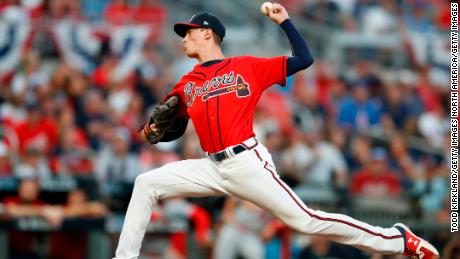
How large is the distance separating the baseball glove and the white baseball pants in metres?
0.28

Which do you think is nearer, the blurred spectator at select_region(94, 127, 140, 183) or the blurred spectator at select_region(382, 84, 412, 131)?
the blurred spectator at select_region(94, 127, 140, 183)

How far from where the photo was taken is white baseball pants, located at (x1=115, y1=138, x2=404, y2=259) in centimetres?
709

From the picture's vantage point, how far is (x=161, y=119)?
7.46 meters

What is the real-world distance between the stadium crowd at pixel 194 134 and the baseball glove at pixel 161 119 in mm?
3167

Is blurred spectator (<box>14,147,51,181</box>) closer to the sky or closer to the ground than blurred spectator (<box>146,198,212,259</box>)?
closer to the sky

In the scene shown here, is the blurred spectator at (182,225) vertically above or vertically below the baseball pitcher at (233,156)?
below

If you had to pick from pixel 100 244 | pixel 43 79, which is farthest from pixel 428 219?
pixel 43 79

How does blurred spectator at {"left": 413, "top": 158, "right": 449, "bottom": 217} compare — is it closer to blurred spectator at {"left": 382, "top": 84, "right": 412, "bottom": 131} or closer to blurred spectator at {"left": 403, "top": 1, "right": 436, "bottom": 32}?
blurred spectator at {"left": 382, "top": 84, "right": 412, "bottom": 131}

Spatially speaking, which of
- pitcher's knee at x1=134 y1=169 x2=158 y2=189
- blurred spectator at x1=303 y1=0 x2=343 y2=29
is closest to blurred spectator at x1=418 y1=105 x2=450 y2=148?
blurred spectator at x1=303 y1=0 x2=343 y2=29

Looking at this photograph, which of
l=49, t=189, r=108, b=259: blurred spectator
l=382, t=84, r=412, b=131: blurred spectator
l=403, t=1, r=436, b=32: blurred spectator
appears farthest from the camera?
l=403, t=1, r=436, b=32: blurred spectator

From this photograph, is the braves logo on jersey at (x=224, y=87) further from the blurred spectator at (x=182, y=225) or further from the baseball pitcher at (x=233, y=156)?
the blurred spectator at (x=182, y=225)

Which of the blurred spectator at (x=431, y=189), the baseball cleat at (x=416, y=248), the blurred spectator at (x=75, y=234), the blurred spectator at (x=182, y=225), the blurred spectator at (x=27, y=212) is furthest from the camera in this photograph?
the blurred spectator at (x=431, y=189)

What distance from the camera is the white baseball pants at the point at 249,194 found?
279 inches

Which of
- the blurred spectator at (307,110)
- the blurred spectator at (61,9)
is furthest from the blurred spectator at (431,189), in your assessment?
the blurred spectator at (61,9)
